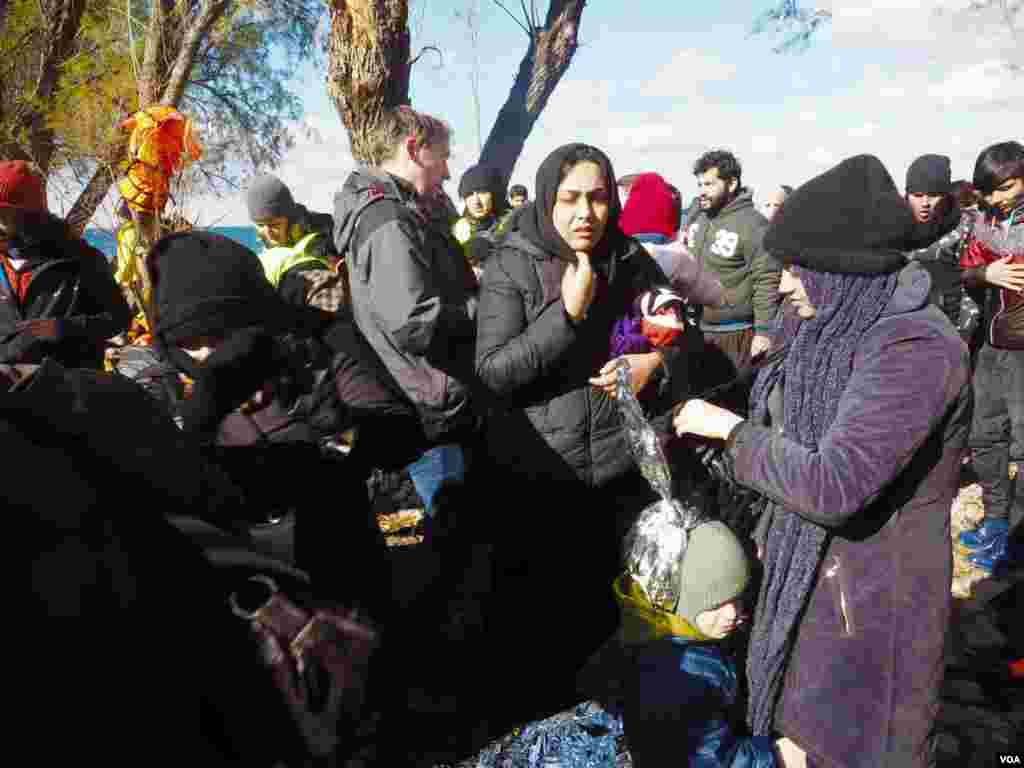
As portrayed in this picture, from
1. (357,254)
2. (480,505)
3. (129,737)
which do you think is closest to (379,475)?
(480,505)

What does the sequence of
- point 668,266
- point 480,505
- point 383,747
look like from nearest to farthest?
point 383,747, point 668,266, point 480,505

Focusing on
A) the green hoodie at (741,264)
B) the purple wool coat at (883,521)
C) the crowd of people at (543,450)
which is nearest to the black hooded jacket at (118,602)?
the crowd of people at (543,450)

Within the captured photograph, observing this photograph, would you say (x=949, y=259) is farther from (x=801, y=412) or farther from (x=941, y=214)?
(x=801, y=412)

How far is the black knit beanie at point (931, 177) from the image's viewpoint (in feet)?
15.4

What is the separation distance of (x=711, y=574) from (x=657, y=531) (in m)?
0.18

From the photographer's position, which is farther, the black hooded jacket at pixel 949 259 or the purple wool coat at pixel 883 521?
the black hooded jacket at pixel 949 259

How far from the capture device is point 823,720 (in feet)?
5.97

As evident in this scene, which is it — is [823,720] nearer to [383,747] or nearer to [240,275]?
[383,747]

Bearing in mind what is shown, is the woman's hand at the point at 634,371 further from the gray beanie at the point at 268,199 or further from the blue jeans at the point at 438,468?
the gray beanie at the point at 268,199

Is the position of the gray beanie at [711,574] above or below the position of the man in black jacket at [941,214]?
below

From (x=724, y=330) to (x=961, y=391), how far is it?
13.2 feet

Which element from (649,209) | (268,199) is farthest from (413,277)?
(268,199)

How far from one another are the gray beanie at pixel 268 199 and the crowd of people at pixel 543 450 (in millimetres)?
1549

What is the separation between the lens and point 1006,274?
4.16 metres
